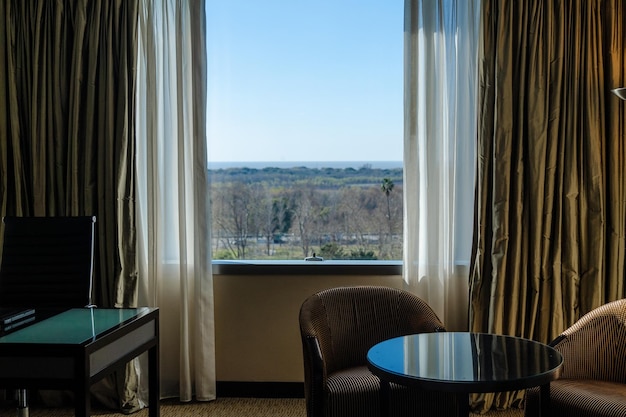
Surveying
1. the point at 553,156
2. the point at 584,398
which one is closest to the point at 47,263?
the point at 584,398

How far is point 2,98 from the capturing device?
415cm

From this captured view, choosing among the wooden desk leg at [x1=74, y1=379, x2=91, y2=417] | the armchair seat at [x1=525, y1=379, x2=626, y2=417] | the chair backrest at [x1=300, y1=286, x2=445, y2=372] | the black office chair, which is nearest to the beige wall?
the chair backrest at [x1=300, y1=286, x2=445, y2=372]

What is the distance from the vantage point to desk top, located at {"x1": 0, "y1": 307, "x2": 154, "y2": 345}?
258 cm

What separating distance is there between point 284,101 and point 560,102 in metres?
1.67

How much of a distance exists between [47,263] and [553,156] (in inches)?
109

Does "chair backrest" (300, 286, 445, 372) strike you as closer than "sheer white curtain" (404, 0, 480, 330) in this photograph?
Yes

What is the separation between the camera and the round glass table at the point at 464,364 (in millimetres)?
2453

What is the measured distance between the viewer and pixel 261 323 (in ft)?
14.0

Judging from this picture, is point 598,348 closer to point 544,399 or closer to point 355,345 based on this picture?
point 544,399

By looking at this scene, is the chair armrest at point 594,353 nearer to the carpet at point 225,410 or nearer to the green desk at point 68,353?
the carpet at point 225,410

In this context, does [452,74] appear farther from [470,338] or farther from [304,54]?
[470,338]

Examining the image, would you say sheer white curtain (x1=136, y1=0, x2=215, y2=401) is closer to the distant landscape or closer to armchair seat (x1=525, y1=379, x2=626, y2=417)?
the distant landscape

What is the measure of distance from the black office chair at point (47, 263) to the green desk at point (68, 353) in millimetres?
680

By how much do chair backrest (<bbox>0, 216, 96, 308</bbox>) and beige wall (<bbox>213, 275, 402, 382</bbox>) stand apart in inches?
36.1
